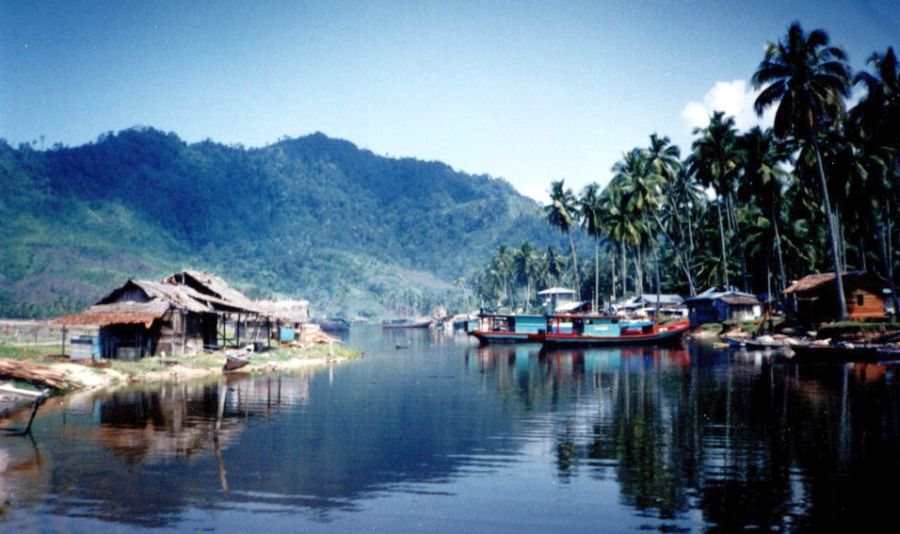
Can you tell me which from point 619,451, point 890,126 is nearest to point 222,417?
point 619,451

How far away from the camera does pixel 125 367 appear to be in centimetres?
3619

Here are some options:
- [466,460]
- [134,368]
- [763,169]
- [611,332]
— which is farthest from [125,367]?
[763,169]

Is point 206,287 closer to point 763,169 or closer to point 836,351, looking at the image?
point 836,351

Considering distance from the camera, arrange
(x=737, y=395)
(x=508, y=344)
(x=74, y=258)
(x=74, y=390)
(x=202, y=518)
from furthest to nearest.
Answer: (x=74, y=258), (x=508, y=344), (x=74, y=390), (x=737, y=395), (x=202, y=518)

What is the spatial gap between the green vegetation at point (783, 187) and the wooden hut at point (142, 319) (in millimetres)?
40871

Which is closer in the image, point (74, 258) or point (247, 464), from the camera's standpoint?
point (247, 464)

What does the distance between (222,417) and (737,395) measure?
65.3 feet

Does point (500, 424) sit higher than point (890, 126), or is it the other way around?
point (890, 126)

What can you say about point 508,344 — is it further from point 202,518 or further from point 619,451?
point 202,518

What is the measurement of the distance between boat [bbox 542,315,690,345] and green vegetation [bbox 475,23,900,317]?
9983 millimetres

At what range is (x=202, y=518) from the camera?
12555 millimetres

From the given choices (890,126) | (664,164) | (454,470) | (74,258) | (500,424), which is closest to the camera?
(454,470)

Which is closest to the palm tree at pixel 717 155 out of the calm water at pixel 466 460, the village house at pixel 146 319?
the calm water at pixel 466 460

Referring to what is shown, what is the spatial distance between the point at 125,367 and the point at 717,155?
58.8 m
